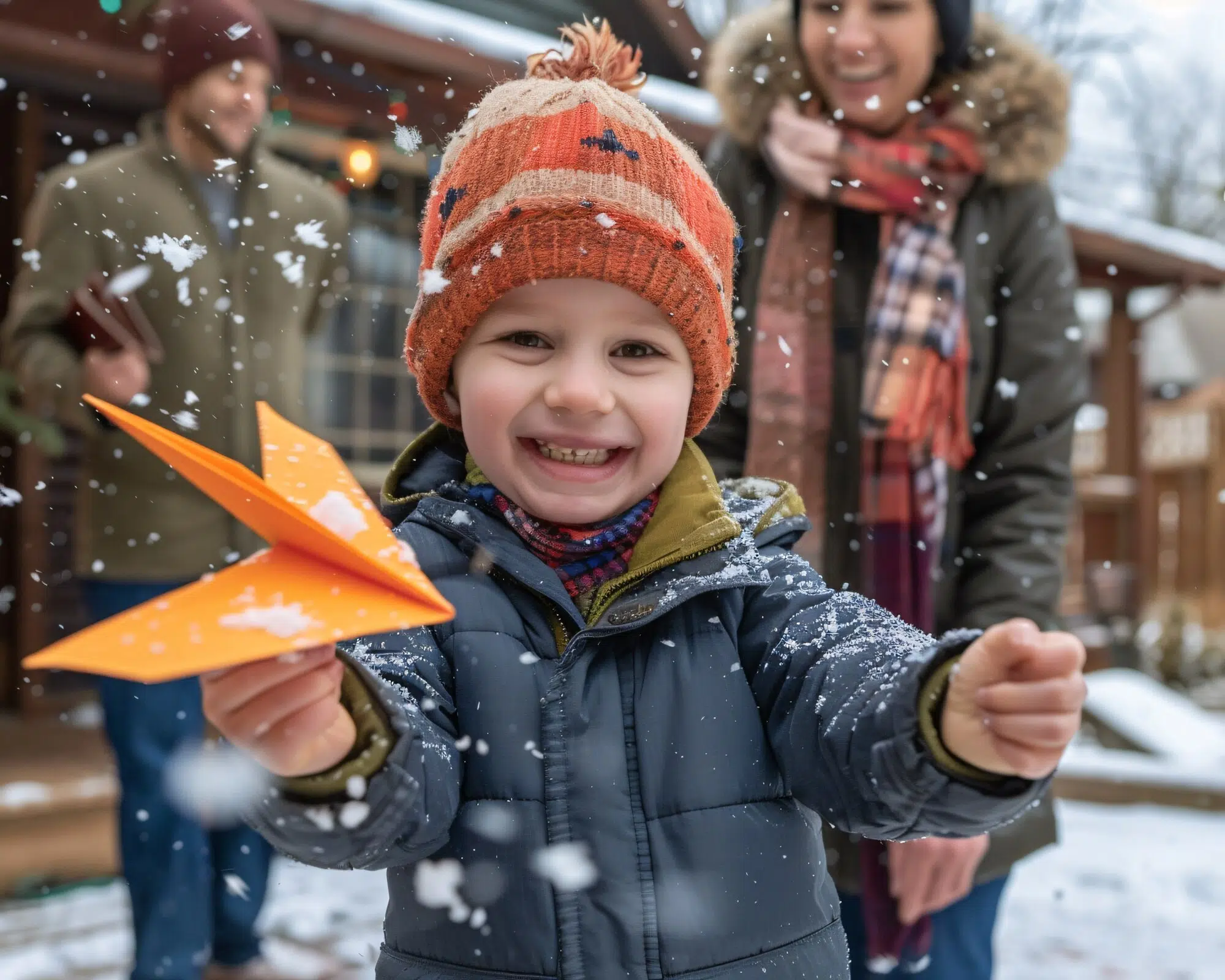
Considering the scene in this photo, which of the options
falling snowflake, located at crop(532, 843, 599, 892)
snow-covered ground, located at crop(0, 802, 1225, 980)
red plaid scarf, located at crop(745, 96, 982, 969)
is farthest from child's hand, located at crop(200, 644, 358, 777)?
snow-covered ground, located at crop(0, 802, 1225, 980)

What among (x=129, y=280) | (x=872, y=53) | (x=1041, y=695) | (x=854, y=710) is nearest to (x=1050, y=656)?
(x=1041, y=695)

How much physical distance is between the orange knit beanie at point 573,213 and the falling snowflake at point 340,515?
0.39m

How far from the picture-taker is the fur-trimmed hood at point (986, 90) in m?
2.07

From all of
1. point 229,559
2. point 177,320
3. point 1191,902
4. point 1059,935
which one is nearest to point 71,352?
point 177,320

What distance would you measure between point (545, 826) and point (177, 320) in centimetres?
211

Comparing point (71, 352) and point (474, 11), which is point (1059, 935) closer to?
point (71, 352)

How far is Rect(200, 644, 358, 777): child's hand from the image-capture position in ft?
2.85

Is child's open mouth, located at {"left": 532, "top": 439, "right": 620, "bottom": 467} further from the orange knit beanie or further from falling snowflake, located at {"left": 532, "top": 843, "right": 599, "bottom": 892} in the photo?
falling snowflake, located at {"left": 532, "top": 843, "right": 599, "bottom": 892}

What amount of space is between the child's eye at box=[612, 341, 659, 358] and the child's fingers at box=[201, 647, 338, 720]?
0.53 meters

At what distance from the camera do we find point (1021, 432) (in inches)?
80.6

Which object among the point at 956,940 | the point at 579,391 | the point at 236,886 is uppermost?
the point at 579,391

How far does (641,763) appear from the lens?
3.90 feet

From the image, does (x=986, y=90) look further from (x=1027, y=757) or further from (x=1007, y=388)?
(x=1027, y=757)

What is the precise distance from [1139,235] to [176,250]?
9002 mm
